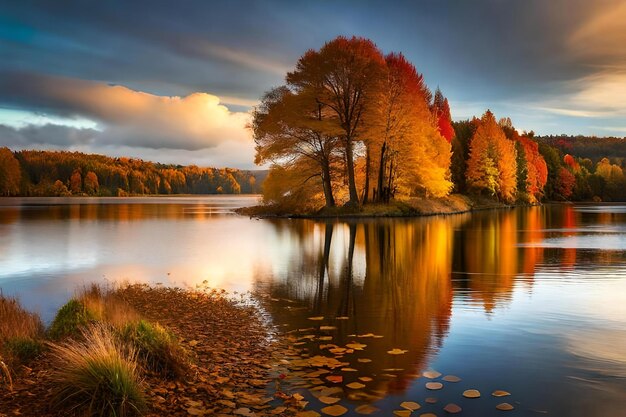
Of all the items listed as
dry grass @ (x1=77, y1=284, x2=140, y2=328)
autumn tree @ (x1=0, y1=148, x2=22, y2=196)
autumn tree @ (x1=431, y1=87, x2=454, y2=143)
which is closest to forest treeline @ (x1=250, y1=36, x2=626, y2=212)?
autumn tree @ (x1=431, y1=87, x2=454, y2=143)

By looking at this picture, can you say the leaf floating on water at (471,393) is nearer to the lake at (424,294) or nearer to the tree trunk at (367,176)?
the lake at (424,294)

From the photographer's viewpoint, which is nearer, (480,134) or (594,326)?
(594,326)

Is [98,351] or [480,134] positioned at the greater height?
[480,134]

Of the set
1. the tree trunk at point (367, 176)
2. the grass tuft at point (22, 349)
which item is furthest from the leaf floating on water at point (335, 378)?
the tree trunk at point (367, 176)

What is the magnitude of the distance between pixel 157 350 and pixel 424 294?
927 cm

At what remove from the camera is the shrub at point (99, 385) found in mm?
6488

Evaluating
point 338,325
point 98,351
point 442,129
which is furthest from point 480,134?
point 98,351

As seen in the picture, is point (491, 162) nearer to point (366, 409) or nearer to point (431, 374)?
point (431, 374)

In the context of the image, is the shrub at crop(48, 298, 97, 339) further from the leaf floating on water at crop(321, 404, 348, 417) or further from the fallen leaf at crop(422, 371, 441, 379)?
the fallen leaf at crop(422, 371, 441, 379)

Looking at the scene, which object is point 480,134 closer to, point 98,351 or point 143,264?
point 143,264

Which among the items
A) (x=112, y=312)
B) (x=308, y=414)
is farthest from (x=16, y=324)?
(x=308, y=414)

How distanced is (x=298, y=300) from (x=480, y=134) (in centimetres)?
7705

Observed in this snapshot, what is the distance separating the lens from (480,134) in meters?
85.0

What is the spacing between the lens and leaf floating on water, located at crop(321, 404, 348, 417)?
688cm
